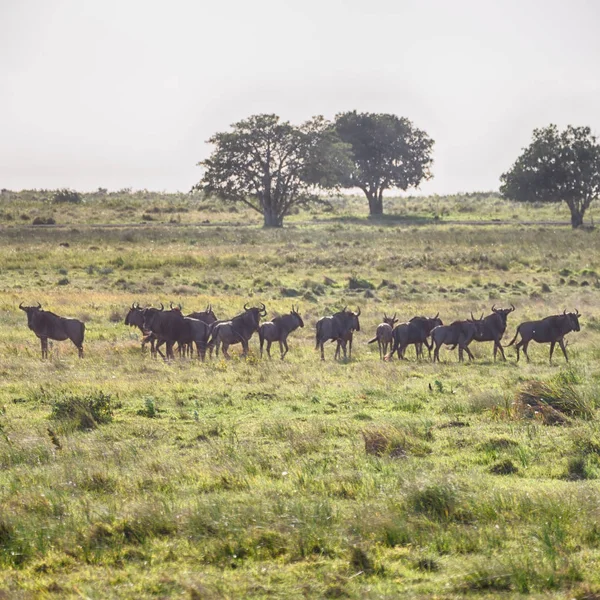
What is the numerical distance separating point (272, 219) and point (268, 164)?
286 inches

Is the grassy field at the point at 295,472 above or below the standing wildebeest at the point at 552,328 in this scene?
below

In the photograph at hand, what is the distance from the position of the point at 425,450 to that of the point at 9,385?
9.00 metres

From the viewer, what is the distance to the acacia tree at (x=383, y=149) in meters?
107

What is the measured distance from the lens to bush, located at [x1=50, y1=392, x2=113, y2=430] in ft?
47.1

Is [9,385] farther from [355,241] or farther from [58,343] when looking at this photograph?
[355,241]

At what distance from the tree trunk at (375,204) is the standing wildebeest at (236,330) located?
7714cm

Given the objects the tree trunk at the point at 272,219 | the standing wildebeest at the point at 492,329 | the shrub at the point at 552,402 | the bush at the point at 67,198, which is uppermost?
the bush at the point at 67,198

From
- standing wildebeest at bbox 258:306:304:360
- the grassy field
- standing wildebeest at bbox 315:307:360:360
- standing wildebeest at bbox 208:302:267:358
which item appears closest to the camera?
the grassy field

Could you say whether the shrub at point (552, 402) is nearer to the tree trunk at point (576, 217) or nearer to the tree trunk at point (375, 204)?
the tree trunk at point (576, 217)

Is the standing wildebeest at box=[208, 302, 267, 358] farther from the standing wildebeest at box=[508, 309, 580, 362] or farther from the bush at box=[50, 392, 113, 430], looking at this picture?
the bush at box=[50, 392, 113, 430]

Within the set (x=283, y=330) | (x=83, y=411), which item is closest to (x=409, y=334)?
(x=283, y=330)

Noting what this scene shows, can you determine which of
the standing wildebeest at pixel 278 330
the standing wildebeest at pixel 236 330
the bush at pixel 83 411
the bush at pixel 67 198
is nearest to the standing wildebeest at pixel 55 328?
the standing wildebeest at pixel 236 330

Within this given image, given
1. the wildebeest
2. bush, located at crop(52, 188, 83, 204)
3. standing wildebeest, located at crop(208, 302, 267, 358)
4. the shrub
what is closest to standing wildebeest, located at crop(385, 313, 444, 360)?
the wildebeest

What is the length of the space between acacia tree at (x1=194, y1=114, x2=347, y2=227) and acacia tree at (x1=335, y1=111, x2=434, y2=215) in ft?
63.9
